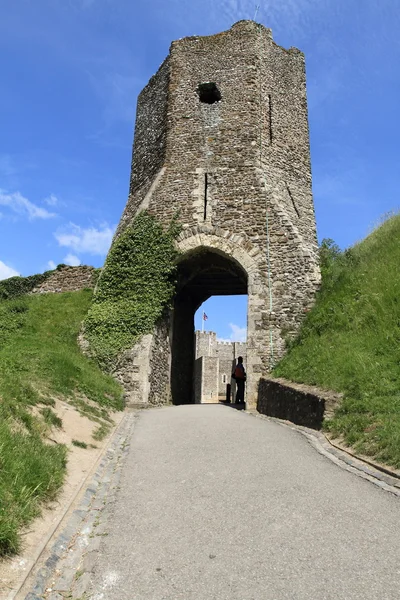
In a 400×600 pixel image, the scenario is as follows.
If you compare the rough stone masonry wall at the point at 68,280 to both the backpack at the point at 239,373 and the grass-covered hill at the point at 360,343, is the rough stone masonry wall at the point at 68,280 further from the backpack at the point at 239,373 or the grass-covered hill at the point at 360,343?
the grass-covered hill at the point at 360,343

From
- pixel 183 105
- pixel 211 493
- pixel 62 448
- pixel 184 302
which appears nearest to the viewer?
pixel 211 493

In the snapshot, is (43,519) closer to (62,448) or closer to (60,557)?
(60,557)

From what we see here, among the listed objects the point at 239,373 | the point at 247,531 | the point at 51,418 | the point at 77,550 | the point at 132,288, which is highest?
the point at 132,288

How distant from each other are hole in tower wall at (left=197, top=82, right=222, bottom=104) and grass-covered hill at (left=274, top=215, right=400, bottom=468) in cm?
690

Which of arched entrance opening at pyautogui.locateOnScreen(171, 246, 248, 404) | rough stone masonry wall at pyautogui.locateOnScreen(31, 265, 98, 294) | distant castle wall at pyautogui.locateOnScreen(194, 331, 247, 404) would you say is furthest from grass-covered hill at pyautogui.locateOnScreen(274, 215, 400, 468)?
distant castle wall at pyautogui.locateOnScreen(194, 331, 247, 404)

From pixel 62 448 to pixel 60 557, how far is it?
2.40 meters

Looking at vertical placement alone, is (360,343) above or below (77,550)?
above

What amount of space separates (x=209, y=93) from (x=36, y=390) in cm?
1327

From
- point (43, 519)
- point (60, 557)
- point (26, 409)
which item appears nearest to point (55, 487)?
point (43, 519)

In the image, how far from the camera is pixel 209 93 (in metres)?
16.8

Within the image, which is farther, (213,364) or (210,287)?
(213,364)

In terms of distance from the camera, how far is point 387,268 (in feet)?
39.5

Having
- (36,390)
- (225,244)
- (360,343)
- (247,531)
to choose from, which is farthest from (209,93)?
(247,531)

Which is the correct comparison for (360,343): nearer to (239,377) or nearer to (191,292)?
(239,377)
